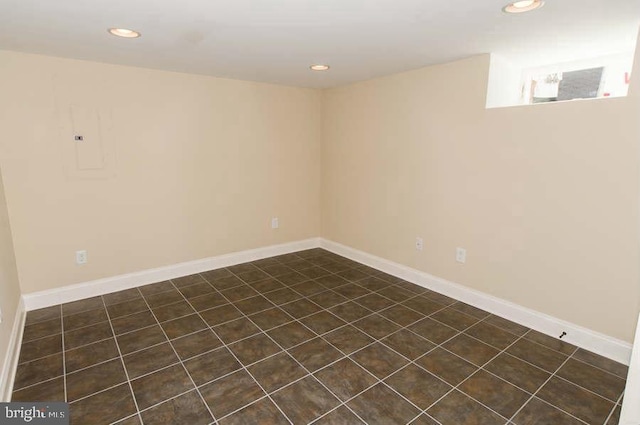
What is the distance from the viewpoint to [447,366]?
2.13m

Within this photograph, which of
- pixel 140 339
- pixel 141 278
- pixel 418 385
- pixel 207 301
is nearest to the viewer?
pixel 418 385

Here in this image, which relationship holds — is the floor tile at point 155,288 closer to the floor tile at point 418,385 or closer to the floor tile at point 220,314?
the floor tile at point 220,314

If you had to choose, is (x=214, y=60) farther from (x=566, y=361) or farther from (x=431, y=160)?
(x=566, y=361)

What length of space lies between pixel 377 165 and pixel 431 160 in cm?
69

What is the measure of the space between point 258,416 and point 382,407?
638 millimetres

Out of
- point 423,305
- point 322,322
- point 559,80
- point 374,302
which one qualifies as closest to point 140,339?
point 322,322

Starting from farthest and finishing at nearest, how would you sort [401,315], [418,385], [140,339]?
1. [401,315]
2. [140,339]
3. [418,385]

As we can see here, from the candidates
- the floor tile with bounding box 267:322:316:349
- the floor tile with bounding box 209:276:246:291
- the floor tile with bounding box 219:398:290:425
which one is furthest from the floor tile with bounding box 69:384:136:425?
the floor tile with bounding box 209:276:246:291

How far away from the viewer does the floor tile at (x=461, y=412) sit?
171 centimetres

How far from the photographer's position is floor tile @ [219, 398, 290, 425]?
168 centimetres

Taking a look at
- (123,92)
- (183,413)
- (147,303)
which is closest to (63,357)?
(147,303)

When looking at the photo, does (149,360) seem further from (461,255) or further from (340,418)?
(461,255)

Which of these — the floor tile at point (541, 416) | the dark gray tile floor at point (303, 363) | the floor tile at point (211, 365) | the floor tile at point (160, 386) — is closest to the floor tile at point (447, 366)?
the dark gray tile floor at point (303, 363)

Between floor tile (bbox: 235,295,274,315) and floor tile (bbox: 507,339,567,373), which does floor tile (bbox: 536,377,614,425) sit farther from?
floor tile (bbox: 235,295,274,315)
